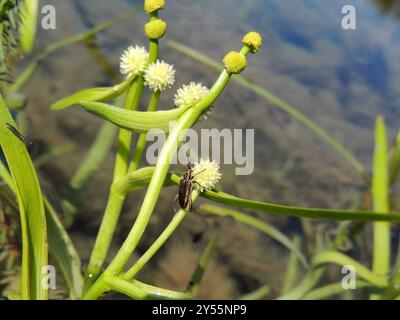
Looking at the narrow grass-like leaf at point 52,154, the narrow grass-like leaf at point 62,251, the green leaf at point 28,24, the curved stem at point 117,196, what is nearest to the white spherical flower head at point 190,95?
the curved stem at point 117,196

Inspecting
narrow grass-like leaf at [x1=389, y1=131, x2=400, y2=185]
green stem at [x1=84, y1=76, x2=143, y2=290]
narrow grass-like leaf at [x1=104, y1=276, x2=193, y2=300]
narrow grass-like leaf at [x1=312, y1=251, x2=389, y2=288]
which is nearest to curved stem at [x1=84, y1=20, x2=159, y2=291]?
green stem at [x1=84, y1=76, x2=143, y2=290]

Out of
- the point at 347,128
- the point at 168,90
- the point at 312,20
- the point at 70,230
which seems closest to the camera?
the point at 70,230

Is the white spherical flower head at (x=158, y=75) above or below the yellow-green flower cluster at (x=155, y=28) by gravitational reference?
below

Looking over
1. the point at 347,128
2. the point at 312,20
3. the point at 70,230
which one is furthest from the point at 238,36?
the point at 70,230

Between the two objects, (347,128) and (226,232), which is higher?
(347,128)

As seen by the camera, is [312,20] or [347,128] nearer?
[347,128]

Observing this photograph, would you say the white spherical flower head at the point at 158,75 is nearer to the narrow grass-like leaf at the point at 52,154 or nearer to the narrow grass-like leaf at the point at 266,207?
the narrow grass-like leaf at the point at 266,207
